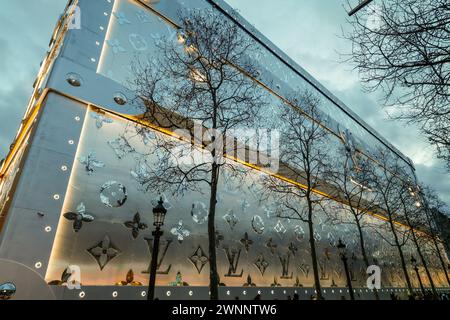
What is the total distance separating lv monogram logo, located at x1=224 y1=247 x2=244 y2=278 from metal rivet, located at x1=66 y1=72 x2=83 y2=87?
34.0ft

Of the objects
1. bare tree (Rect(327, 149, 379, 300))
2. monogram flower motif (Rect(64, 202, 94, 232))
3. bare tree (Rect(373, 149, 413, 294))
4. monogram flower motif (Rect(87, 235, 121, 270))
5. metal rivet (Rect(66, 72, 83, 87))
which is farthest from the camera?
bare tree (Rect(327, 149, 379, 300))

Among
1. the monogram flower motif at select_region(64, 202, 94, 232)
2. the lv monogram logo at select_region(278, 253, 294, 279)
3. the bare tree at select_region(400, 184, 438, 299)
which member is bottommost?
the lv monogram logo at select_region(278, 253, 294, 279)

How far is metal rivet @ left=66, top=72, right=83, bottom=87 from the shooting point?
32.2 ft

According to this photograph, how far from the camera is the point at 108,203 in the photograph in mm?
9930

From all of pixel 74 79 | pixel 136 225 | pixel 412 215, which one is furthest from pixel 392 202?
pixel 74 79

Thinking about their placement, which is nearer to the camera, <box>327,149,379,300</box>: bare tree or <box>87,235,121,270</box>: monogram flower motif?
<box>87,235,121,270</box>: monogram flower motif

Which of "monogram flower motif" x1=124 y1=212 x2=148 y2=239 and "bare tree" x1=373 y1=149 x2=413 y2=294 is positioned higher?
"bare tree" x1=373 y1=149 x2=413 y2=294

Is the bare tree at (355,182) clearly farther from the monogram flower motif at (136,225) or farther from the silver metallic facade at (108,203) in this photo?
the monogram flower motif at (136,225)

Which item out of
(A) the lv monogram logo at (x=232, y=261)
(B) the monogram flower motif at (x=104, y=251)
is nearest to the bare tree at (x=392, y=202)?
(A) the lv monogram logo at (x=232, y=261)

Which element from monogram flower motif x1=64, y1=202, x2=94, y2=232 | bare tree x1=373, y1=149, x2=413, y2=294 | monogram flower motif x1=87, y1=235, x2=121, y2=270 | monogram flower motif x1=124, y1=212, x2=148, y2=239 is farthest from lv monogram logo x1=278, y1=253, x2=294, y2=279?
monogram flower motif x1=64, y1=202, x2=94, y2=232

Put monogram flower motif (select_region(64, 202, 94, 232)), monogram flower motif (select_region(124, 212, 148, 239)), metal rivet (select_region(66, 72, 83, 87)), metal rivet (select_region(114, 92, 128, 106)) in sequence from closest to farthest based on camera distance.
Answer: monogram flower motif (select_region(64, 202, 94, 232))
metal rivet (select_region(66, 72, 83, 87))
monogram flower motif (select_region(124, 212, 148, 239))
metal rivet (select_region(114, 92, 128, 106))

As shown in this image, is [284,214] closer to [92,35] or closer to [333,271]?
[333,271]

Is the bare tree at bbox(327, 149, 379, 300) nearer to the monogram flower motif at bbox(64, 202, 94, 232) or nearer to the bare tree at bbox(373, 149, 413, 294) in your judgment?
the bare tree at bbox(373, 149, 413, 294)
